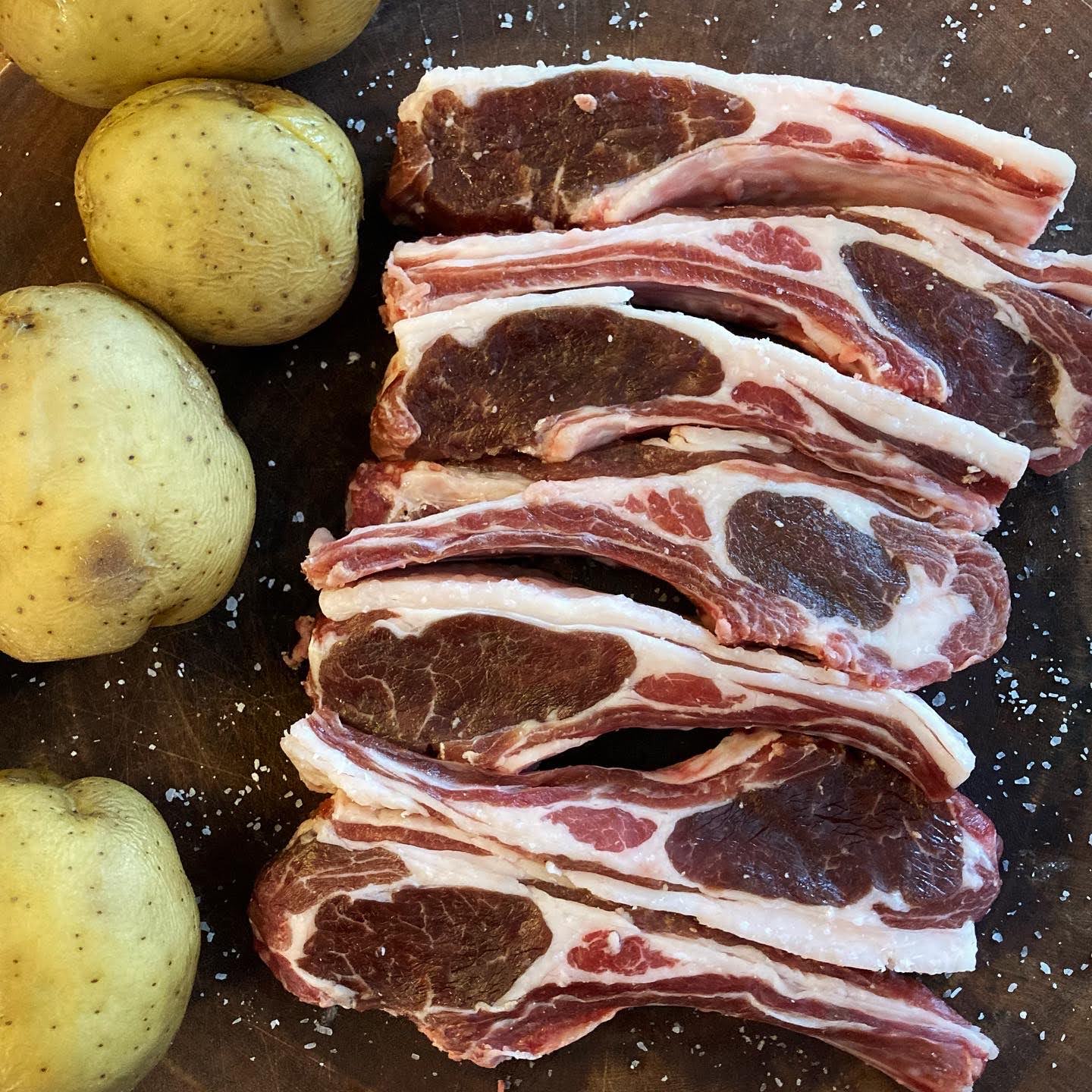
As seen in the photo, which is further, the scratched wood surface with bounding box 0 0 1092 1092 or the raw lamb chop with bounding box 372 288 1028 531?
the scratched wood surface with bounding box 0 0 1092 1092

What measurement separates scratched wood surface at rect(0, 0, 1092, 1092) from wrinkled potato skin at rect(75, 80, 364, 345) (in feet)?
1.09

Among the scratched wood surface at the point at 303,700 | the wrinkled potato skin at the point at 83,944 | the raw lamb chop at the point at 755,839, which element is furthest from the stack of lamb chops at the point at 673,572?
the wrinkled potato skin at the point at 83,944

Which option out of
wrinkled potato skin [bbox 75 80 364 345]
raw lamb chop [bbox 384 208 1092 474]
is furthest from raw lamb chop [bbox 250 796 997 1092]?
raw lamb chop [bbox 384 208 1092 474]

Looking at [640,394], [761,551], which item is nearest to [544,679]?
[761,551]

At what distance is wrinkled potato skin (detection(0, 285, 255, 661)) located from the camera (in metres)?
1.98

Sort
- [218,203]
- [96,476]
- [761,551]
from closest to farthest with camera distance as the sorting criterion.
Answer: [96,476], [218,203], [761,551]

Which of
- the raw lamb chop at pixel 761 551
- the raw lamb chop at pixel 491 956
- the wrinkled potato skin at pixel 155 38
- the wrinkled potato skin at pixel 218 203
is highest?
the wrinkled potato skin at pixel 155 38

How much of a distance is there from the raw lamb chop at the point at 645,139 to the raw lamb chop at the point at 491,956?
4.91ft

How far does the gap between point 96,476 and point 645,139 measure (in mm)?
1430

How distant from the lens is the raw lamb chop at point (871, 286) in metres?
2.37

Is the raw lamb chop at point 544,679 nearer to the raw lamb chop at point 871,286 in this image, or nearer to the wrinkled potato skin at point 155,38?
the raw lamb chop at point 871,286

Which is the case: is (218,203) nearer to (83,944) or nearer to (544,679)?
(544,679)

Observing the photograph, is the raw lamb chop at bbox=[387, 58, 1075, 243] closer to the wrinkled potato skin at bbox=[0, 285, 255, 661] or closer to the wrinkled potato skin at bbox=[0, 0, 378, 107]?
the wrinkled potato skin at bbox=[0, 0, 378, 107]

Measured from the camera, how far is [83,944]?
2029 millimetres
